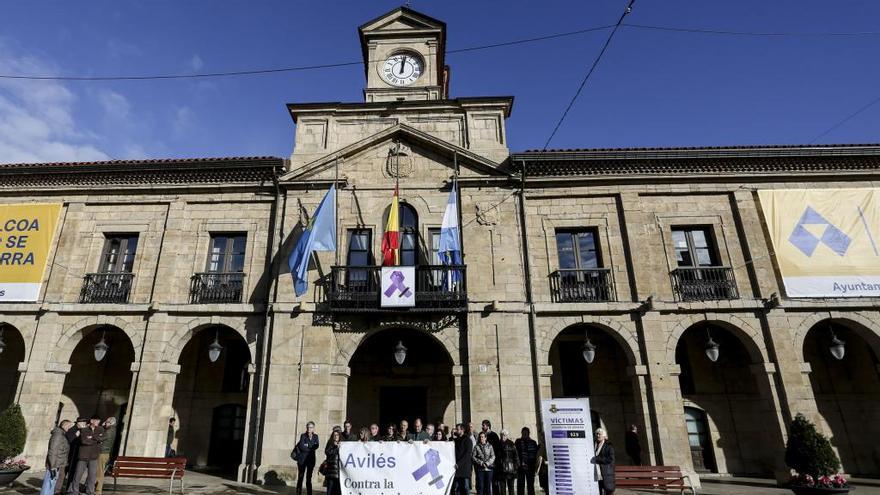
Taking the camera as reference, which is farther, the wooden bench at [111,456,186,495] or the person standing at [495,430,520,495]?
the wooden bench at [111,456,186,495]

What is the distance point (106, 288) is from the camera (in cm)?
1456

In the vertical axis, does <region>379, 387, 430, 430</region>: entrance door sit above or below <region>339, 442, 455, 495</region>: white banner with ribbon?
above

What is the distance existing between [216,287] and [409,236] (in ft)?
20.5

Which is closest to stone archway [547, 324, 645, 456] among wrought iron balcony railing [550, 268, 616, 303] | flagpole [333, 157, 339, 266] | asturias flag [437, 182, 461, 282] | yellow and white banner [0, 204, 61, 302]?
wrought iron balcony railing [550, 268, 616, 303]

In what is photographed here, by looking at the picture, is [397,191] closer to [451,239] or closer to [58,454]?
[451,239]

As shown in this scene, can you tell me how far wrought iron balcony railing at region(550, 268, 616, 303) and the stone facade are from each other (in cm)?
7

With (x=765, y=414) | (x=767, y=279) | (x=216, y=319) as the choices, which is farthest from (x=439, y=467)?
(x=767, y=279)

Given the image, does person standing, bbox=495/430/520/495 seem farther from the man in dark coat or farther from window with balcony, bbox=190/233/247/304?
window with balcony, bbox=190/233/247/304

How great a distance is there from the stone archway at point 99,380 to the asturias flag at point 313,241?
6840mm

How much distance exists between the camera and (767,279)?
1373 centimetres

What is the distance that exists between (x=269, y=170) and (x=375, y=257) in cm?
484

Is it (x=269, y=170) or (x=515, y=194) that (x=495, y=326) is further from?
(x=269, y=170)

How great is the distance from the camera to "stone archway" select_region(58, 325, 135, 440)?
15.2 meters

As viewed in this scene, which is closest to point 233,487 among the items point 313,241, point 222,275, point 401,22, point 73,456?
point 73,456
